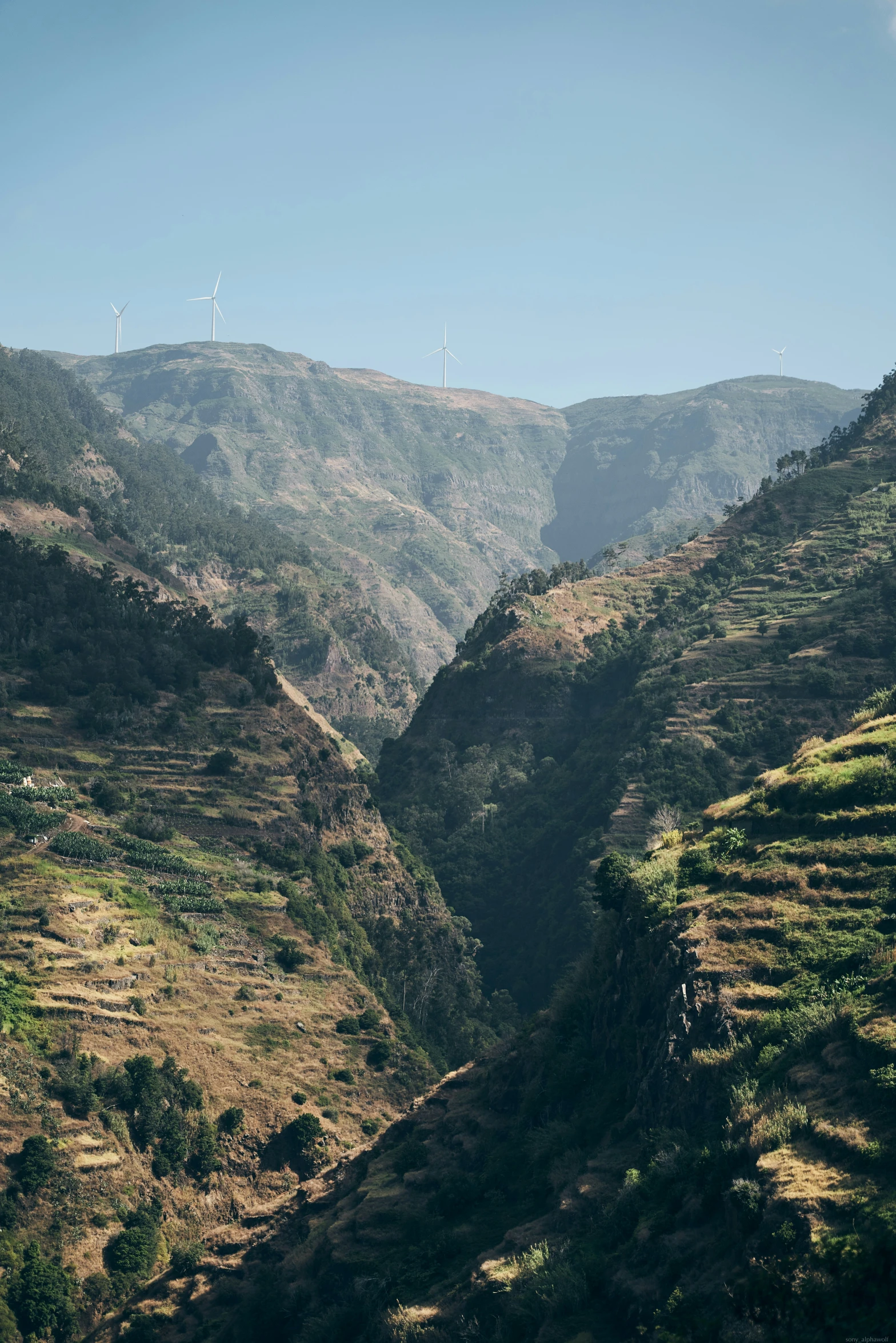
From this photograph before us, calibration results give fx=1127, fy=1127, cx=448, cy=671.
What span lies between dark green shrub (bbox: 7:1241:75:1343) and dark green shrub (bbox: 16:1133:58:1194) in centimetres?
349

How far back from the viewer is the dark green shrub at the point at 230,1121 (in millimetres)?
72250

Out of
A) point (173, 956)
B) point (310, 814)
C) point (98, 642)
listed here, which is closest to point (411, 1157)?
point (173, 956)

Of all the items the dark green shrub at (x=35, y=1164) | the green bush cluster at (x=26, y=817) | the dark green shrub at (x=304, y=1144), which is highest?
the green bush cluster at (x=26, y=817)

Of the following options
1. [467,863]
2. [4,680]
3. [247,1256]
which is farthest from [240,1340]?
[467,863]

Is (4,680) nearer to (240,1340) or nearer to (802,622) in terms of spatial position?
(240,1340)

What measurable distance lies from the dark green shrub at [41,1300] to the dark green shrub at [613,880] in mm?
34667

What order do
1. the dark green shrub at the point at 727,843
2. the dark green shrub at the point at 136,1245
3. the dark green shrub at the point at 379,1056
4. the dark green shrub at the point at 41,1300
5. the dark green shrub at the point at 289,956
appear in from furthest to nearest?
the dark green shrub at the point at 289,956
the dark green shrub at the point at 379,1056
the dark green shrub at the point at 136,1245
the dark green shrub at the point at 41,1300
the dark green shrub at the point at 727,843

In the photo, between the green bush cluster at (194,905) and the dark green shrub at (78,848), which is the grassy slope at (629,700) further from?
the dark green shrub at (78,848)

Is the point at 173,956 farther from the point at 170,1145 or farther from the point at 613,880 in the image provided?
the point at 613,880

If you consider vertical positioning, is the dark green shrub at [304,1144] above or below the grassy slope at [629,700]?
below

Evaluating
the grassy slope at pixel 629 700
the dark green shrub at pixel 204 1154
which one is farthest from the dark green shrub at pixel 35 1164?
the grassy slope at pixel 629 700

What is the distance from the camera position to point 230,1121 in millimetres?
72375

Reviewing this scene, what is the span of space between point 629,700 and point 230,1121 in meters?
83.8

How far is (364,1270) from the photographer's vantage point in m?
48.1
